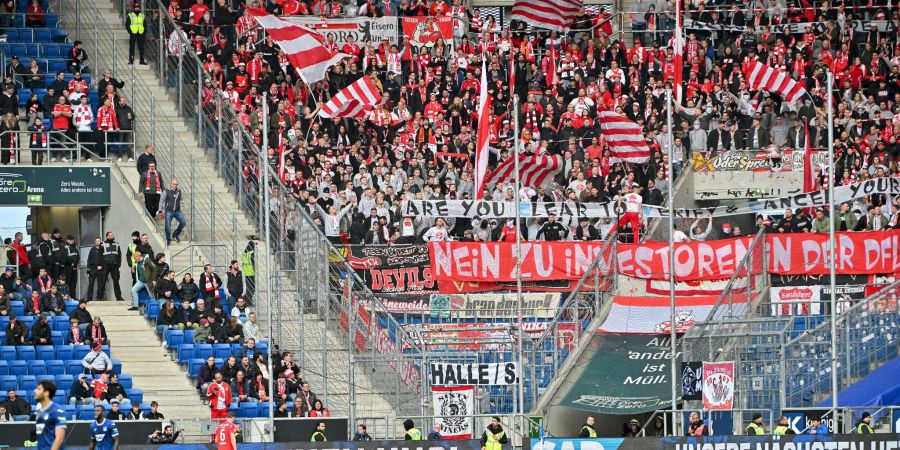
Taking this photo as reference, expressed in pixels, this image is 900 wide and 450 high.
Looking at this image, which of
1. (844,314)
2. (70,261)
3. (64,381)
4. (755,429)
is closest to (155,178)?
(70,261)

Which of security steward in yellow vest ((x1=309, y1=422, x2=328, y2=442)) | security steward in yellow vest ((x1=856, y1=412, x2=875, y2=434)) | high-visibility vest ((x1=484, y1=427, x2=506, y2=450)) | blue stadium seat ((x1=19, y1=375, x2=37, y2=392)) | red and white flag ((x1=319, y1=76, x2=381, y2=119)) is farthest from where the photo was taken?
red and white flag ((x1=319, y1=76, x2=381, y2=119))

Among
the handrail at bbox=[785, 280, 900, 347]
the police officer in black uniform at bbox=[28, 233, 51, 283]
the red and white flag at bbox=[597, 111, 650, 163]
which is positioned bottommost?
the handrail at bbox=[785, 280, 900, 347]

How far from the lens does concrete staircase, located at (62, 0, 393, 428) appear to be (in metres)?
41.0

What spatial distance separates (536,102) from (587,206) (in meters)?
5.37

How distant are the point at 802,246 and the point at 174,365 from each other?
47.0ft

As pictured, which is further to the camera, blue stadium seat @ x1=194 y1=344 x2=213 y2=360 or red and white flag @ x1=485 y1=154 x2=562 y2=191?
red and white flag @ x1=485 y1=154 x2=562 y2=191

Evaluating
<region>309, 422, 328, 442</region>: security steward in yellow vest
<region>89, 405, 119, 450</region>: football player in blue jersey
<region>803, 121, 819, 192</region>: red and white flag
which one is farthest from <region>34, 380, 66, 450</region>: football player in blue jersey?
<region>803, 121, 819, 192</region>: red and white flag

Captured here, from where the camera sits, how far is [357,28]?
174 feet

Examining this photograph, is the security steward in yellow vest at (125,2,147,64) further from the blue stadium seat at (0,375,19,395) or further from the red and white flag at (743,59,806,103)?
the red and white flag at (743,59,806,103)

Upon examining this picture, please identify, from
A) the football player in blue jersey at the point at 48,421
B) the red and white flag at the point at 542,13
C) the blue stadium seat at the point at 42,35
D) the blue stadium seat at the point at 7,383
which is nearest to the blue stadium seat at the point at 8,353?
the blue stadium seat at the point at 7,383

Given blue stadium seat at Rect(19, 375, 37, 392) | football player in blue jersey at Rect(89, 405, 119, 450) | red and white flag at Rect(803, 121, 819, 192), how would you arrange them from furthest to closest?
red and white flag at Rect(803, 121, 819, 192) < blue stadium seat at Rect(19, 375, 37, 392) < football player in blue jersey at Rect(89, 405, 119, 450)

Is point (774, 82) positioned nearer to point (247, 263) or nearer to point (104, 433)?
point (247, 263)

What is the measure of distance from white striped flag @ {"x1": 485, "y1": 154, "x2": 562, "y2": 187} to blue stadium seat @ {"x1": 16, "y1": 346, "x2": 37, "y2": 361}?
12316mm

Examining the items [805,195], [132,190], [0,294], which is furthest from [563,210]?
[0,294]
